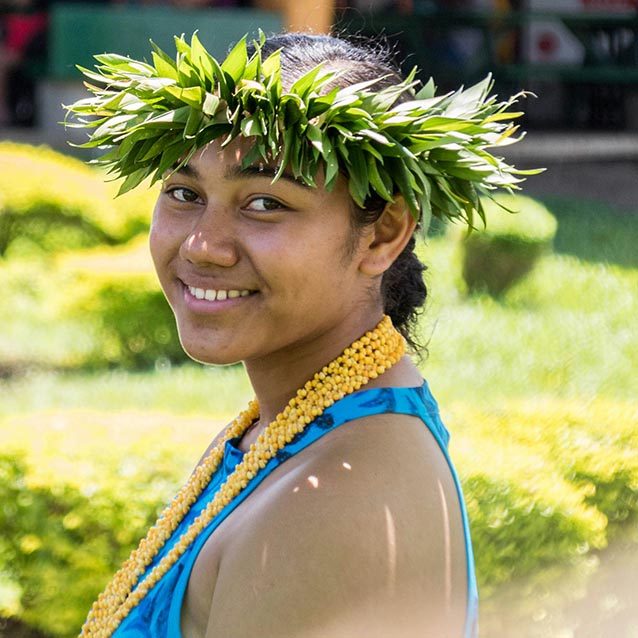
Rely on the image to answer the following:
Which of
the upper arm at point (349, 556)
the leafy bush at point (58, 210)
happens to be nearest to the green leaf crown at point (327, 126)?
the upper arm at point (349, 556)

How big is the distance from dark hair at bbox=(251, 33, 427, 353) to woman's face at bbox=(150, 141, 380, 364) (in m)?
0.08

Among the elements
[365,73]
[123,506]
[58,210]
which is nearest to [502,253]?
[58,210]

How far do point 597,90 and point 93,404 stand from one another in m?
13.7

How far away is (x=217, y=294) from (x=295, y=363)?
0.21 m

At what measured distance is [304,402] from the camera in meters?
2.08

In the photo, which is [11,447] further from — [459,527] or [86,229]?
[86,229]

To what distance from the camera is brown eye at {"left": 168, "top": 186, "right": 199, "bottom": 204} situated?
6.72 ft

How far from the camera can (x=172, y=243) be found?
206cm

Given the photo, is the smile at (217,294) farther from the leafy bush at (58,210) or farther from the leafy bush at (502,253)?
the leafy bush at (58,210)

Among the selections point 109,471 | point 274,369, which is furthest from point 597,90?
point 274,369

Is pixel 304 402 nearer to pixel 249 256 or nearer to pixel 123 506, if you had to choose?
pixel 249 256

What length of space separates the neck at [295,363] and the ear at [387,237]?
104 millimetres

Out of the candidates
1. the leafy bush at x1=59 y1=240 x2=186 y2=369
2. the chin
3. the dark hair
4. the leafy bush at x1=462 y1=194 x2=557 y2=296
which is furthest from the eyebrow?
the leafy bush at x1=462 y1=194 x2=557 y2=296

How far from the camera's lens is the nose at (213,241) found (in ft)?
6.42
